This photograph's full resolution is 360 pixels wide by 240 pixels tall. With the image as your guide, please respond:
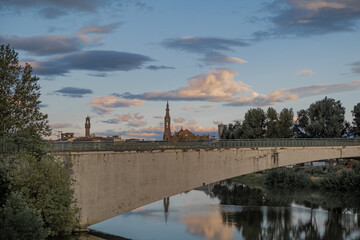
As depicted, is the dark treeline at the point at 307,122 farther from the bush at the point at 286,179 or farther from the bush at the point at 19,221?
the bush at the point at 19,221

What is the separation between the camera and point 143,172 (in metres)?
37.2

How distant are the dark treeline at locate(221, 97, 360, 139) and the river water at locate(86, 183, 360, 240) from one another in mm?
18121

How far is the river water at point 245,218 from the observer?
39062 mm

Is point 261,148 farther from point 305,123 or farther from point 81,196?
point 305,123

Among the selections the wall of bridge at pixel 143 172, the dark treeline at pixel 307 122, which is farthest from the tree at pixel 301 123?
the wall of bridge at pixel 143 172

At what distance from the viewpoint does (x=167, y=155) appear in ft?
128

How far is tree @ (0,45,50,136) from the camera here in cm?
3491

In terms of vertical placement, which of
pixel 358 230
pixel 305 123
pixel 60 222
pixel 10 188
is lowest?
pixel 358 230

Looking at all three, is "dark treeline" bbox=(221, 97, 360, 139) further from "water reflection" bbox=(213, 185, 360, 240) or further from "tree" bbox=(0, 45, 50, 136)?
"tree" bbox=(0, 45, 50, 136)

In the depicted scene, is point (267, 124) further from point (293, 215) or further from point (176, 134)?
point (176, 134)

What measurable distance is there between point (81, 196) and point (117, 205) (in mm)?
3359

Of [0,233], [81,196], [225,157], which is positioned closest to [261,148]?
[225,157]

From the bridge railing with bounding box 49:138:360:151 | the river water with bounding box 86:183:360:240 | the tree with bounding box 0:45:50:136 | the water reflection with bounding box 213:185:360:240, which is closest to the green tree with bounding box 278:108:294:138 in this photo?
the water reflection with bounding box 213:185:360:240

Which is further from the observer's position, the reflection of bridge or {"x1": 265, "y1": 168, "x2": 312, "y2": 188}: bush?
{"x1": 265, "y1": 168, "x2": 312, "y2": 188}: bush
